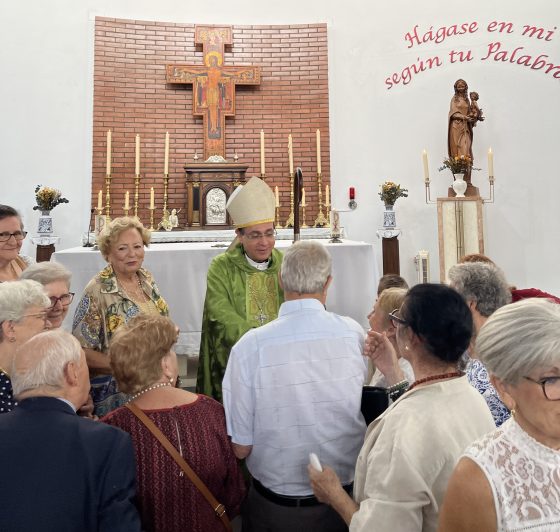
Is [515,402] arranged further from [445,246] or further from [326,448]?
[445,246]

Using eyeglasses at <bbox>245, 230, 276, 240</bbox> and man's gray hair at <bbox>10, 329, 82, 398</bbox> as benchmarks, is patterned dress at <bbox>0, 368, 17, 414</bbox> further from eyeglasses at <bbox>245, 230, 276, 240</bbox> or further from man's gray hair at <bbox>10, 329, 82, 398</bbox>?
eyeglasses at <bbox>245, 230, 276, 240</bbox>

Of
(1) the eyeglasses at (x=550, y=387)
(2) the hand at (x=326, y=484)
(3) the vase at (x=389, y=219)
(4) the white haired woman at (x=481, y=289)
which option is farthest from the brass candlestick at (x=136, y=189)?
(1) the eyeglasses at (x=550, y=387)

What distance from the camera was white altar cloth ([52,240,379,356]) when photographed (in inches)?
165

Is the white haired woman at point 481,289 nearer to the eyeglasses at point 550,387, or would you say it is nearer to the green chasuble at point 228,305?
the eyeglasses at point 550,387

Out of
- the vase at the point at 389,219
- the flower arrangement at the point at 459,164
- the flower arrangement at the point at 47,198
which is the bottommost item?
the vase at the point at 389,219

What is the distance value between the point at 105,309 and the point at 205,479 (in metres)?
1.23

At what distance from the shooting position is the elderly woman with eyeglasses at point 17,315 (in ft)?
5.99

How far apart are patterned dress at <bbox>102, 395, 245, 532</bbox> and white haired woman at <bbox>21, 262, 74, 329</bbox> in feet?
3.32

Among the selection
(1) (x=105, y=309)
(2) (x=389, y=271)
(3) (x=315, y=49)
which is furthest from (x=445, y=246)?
(1) (x=105, y=309)

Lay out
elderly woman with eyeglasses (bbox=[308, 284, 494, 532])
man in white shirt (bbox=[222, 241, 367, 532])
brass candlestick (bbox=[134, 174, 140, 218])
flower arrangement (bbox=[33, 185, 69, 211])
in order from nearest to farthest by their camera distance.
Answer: elderly woman with eyeglasses (bbox=[308, 284, 494, 532])
man in white shirt (bbox=[222, 241, 367, 532])
flower arrangement (bbox=[33, 185, 69, 211])
brass candlestick (bbox=[134, 174, 140, 218])

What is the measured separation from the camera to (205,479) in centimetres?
163

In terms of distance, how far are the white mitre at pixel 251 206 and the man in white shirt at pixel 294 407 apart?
4.07 ft

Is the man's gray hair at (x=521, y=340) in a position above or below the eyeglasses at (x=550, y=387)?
above

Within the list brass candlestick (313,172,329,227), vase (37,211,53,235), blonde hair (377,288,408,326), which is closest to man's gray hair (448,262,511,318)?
blonde hair (377,288,408,326)
